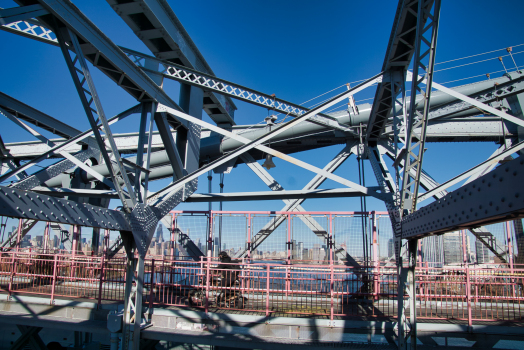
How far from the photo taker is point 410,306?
21.1 feet

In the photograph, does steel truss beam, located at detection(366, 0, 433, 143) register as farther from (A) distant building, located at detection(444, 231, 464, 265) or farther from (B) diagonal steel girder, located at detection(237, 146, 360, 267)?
(A) distant building, located at detection(444, 231, 464, 265)

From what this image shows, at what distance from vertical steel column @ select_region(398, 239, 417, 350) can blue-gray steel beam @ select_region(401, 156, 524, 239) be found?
5.94 feet

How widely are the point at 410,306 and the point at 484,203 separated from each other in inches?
163

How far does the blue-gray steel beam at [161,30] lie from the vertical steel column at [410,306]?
26.3 ft

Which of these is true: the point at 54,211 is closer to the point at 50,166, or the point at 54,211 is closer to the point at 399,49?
the point at 50,166

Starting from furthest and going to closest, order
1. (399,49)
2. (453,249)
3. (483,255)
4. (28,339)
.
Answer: (483,255), (453,249), (28,339), (399,49)

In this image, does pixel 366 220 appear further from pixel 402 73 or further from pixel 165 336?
pixel 165 336

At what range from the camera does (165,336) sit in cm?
725

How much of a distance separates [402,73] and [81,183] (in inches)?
520

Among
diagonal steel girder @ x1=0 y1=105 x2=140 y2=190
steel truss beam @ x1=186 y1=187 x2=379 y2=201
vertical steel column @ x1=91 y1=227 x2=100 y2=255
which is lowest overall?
vertical steel column @ x1=91 y1=227 x2=100 y2=255

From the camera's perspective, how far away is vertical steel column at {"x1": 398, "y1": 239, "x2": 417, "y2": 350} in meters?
6.36

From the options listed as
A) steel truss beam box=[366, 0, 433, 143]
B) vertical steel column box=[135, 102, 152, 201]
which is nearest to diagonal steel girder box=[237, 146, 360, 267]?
steel truss beam box=[366, 0, 433, 143]

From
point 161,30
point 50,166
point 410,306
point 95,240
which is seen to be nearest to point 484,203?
point 410,306

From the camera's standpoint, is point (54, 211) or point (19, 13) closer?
point (19, 13)
